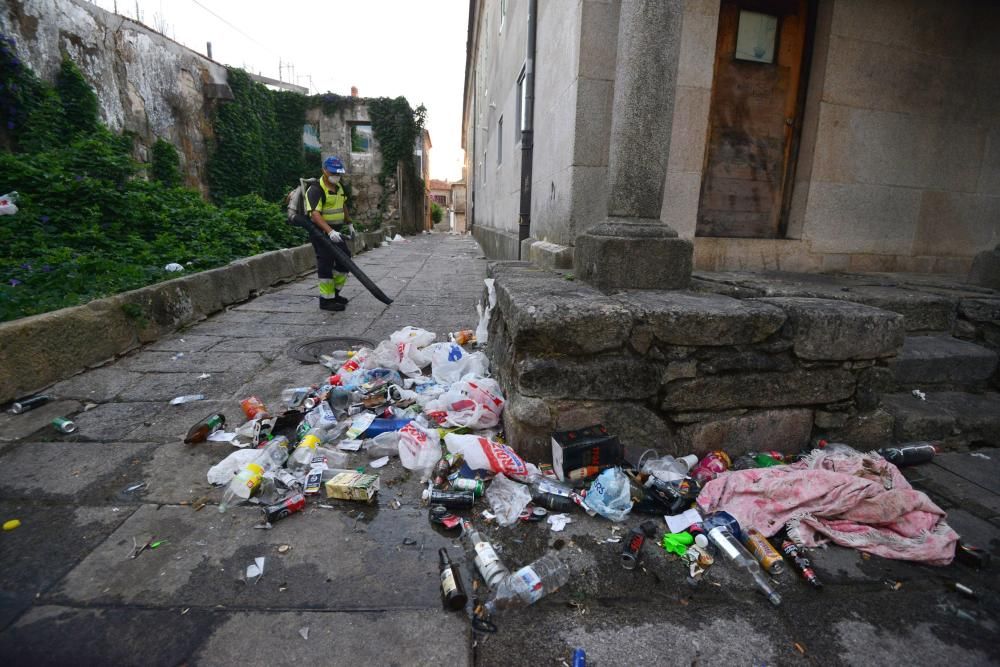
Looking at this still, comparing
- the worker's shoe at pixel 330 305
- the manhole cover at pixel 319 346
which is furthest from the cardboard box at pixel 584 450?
the worker's shoe at pixel 330 305

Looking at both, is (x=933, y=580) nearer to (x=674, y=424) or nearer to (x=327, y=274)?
(x=674, y=424)

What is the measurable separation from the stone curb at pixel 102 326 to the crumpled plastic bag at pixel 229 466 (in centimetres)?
182

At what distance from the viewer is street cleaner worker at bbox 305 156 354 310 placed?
5590 millimetres

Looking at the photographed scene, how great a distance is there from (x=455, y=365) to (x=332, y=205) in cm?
339

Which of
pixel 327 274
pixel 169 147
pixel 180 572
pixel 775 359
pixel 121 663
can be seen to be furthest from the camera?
pixel 169 147

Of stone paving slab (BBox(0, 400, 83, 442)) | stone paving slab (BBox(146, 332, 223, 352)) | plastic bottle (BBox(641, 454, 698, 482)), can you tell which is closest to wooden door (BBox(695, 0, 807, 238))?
plastic bottle (BBox(641, 454, 698, 482))

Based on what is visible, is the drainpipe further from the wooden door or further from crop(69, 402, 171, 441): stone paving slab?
crop(69, 402, 171, 441): stone paving slab

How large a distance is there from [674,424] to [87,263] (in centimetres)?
531

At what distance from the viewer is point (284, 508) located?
2.03 meters

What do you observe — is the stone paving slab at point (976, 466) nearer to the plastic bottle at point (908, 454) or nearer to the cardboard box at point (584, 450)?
the plastic bottle at point (908, 454)

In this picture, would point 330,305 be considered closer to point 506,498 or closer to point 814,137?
point 506,498

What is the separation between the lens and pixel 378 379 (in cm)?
340

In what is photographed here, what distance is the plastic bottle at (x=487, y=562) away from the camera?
5.50ft

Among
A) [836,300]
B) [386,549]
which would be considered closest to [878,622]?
[386,549]
